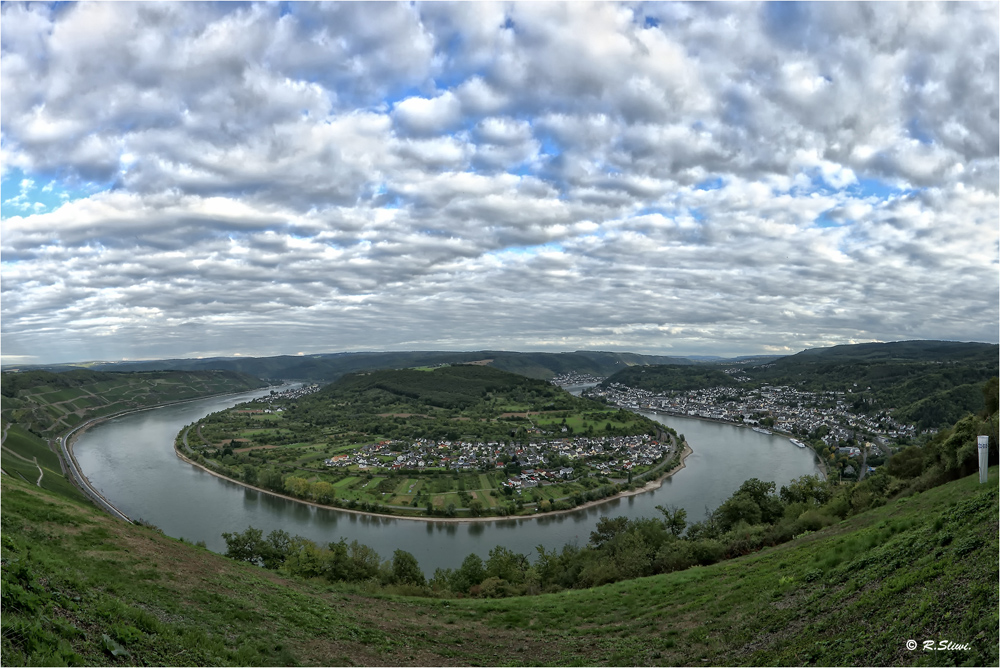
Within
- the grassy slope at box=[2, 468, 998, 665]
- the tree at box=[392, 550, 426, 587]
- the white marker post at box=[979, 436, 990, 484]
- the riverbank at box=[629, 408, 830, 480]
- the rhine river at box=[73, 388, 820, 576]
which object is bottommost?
the riverbank at box=[629, 408, 830, 480]

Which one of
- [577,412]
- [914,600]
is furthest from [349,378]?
[914,600]

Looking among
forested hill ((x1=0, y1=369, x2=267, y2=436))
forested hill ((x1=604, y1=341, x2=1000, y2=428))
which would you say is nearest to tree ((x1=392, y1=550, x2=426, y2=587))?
forested hill ((x1=604, y1=341, x2=1000, y2=428))

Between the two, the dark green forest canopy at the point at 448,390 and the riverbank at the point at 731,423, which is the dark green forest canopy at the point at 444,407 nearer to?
the dark green forest canopy at the point at 448,390

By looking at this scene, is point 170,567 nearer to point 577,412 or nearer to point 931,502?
point 931,502

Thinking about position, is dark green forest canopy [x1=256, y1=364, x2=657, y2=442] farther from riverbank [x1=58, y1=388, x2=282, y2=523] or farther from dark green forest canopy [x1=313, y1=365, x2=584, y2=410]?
riverbank [x1=58, y1=388, x2=282, y2=523]

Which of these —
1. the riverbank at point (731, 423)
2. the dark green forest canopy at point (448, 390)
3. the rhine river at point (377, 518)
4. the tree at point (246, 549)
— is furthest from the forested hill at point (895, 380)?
the dark green forest canopy at point (448, 390)

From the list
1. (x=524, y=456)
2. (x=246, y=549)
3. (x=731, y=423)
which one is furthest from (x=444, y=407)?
(x=246, y=549)
